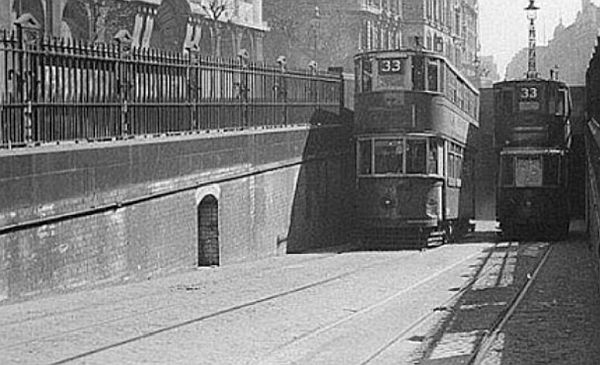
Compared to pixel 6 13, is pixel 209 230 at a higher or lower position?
lower

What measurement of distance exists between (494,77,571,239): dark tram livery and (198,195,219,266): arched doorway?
44.6ft

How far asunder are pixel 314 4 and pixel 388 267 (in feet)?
160

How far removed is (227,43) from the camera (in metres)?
49.2

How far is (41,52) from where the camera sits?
664 inches

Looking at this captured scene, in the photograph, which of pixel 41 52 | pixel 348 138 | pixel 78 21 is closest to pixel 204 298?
pixel 41 52

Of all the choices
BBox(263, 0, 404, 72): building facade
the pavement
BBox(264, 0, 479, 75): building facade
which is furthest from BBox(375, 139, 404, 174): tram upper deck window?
BBox(263, 0, 404, 72): building facade

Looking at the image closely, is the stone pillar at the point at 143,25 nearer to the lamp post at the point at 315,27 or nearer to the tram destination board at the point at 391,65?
the tram destination board at the point at 391,65

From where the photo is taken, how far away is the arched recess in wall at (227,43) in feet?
160

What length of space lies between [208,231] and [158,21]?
21756mm

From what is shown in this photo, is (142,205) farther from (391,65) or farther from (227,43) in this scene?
(227,43)

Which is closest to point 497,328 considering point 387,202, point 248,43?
point 387,202

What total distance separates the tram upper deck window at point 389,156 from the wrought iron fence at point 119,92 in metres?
3.05

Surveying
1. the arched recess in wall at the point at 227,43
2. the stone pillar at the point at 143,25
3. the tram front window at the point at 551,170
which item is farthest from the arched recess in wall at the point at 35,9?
the arched recess in wall at the point at 227,43

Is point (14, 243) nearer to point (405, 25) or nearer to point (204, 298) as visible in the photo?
point (204, 298)
